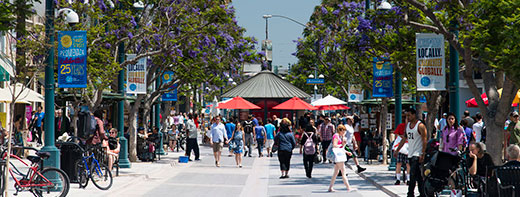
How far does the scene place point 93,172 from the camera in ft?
54.5

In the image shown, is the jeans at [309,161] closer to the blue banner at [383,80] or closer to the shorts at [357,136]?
the blue banner at [383,80]

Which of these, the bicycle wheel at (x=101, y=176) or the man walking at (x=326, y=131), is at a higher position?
the man walking at (x=326, y=131)

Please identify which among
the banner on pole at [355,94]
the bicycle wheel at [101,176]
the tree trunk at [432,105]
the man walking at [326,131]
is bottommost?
the bicycle wheel at [101,176]

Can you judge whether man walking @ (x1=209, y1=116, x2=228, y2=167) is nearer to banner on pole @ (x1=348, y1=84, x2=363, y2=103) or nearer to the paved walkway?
the paved walkway

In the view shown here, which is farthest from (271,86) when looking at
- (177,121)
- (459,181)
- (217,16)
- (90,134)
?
(459,181)

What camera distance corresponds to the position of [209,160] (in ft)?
99.4

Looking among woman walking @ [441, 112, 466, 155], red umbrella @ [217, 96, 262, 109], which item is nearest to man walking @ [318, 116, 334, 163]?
woman walking @ [441, 112, 466, 155]

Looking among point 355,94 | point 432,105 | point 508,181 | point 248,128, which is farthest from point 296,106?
point 508,181

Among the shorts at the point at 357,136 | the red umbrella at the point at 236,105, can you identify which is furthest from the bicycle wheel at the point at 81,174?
the red umbrella at the point at 236,105

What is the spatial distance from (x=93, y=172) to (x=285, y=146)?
6.22 metres

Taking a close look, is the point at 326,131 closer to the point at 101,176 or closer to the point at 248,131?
the point at 248,131

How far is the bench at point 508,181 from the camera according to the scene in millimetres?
10781

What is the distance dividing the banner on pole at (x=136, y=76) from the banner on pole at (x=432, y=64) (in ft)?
32.6

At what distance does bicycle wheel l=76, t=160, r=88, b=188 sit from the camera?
16.3 metres
